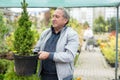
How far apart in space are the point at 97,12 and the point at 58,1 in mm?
40241

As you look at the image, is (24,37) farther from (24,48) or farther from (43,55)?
(43,55)

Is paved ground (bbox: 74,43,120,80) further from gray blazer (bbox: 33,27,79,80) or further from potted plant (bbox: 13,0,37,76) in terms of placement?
potted plant (bbox: 13,0,37,76)

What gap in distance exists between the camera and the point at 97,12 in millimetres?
47156

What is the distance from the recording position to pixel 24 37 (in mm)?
3793

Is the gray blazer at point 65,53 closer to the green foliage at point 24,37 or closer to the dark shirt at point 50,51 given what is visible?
the dark shirt at point 50,51

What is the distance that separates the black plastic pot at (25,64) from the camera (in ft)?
12.2

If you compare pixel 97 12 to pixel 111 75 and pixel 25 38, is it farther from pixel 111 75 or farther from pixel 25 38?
pixel 25 38

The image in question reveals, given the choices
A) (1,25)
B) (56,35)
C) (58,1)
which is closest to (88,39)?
(1,25)

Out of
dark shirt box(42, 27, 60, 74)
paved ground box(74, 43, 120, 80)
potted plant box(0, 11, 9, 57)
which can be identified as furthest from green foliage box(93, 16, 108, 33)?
dark shirt box(42, 27, 60, 74)

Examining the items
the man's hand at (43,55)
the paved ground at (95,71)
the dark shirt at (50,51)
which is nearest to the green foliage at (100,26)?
the paved ground at (95,71)

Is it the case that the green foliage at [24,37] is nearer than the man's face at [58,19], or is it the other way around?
the green foliage at [24,37]

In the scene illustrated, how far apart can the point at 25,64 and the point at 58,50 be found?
48 cm

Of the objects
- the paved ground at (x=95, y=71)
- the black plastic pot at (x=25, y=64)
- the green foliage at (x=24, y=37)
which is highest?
the green foliage at (x=24, y=37)

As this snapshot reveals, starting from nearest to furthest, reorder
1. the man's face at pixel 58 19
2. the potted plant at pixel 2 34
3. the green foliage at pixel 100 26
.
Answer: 1. the man's face at pixel 58 19
2. the potted plant at pixel 2 34
3. the green foliage at pixel 100 26
